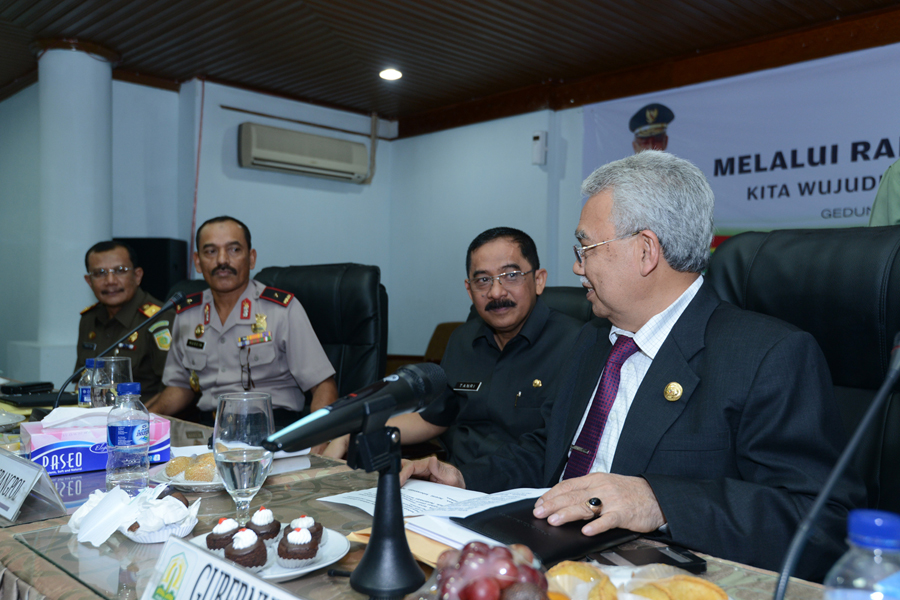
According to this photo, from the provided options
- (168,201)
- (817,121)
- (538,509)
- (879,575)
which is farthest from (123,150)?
(879,575)

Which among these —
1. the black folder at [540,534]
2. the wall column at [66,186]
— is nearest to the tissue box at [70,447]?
the black folder at [540,534]

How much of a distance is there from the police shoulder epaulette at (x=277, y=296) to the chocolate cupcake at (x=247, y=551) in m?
1.85

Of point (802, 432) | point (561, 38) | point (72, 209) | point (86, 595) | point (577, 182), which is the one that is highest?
point (561, 38)

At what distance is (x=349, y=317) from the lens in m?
2.52

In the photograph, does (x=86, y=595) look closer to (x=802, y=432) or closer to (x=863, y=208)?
(x=802, y=432)

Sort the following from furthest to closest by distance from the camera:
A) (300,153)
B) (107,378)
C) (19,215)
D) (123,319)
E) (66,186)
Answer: (300,153), (19,215), (66,186), (123,319), (107,378)

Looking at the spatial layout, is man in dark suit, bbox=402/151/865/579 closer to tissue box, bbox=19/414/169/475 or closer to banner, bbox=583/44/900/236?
tissue box, bbox=19/414/169/475

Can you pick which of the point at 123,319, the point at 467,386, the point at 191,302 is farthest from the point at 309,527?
the point at 123,319

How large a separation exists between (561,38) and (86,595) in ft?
13.0

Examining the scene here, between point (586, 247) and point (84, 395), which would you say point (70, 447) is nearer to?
point (84, 395)

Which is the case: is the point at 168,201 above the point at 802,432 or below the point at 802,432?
above

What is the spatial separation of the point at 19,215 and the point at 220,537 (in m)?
5.24

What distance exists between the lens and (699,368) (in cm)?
119

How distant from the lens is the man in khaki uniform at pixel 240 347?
97.0 inches
